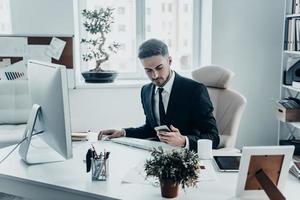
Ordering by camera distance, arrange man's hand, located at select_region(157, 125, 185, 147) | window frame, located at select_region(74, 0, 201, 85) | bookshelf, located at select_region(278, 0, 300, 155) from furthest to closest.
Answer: window frame, located at select_region(74, 0, 201, 85) → bookshelf, located at select_region(278, 0, 300, 155) → man's hand, located at select_region(157, 125, 185, 147)

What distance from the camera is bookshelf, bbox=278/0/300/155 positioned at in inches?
128

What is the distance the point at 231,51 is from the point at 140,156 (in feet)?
7.12

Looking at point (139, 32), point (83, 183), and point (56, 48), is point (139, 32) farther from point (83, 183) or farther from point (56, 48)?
point (83, 183)

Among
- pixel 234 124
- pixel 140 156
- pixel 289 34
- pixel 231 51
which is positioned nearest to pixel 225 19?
pixel 231 51

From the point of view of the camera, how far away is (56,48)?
11.7 feet

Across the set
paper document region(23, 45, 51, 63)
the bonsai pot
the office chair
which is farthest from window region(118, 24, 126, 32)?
the office chair

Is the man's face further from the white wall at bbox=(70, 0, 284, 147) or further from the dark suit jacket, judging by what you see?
the white wall at bbox=(70, 0, 284, 147)

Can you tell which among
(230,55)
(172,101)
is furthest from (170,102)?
(230,55)

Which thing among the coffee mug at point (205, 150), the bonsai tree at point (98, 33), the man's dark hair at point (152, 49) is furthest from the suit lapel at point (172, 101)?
the bonsai tree at point (98, 33)

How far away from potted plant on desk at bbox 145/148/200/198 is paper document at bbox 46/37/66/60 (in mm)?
2560

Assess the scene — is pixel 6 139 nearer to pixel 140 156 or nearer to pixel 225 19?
pixel 140 156

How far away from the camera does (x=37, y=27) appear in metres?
3.49

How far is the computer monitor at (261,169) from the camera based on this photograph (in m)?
1.24

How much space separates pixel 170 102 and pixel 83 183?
0.87m
